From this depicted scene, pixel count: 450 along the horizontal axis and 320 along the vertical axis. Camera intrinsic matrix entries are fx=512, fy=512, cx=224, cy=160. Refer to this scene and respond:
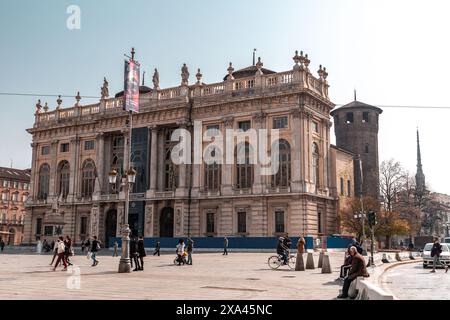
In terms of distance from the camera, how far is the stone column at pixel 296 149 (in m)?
50.2

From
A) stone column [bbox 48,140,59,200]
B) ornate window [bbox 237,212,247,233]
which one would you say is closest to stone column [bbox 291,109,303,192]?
ornate window [bbox 237,212,247,233]

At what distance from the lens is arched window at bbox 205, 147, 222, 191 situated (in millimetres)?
54969

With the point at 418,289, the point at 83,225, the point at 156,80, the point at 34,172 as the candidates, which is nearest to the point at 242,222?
the point at 156,80

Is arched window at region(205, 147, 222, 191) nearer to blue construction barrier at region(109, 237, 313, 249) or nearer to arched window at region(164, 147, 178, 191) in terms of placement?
arched window at region(164, 147, 178, 191)

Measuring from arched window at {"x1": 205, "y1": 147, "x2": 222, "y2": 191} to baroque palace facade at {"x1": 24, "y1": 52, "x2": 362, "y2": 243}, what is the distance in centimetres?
11

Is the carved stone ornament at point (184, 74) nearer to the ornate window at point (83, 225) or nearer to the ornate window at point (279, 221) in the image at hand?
the ornate window at point (279, 221)

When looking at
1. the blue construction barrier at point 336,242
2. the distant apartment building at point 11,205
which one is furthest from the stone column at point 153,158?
the distant apartment building at point 11,205

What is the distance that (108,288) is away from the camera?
53.1ft

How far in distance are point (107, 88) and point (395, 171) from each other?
129 ft

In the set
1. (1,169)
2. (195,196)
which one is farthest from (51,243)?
(1,169)

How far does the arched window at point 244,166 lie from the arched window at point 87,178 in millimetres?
20664

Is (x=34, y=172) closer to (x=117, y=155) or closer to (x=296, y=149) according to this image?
(x=117, y=155)

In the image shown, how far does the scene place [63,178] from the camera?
67.4m

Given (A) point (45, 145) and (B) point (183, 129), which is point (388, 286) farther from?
Answer: (A) point (45, 145)
